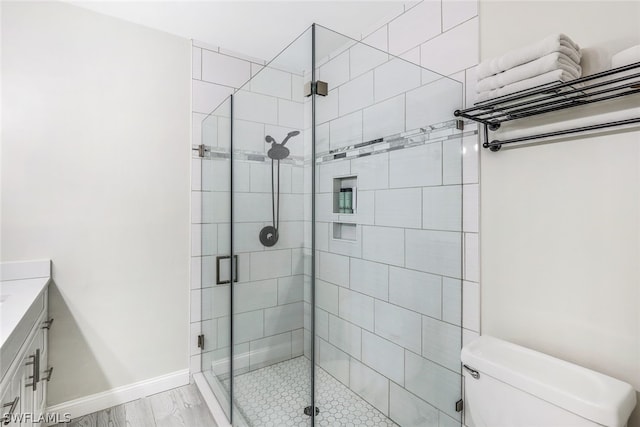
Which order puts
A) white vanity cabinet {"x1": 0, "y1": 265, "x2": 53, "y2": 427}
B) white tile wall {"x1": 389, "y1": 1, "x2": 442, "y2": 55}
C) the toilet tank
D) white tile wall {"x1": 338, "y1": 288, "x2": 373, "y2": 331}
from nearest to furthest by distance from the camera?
1. the toilet tank
2. white vanity cabinet {"x1": 0, "y1": 265, "x2": 53, "y2": 427}
3. white tile wall {"x1": 338, "y1": 288, "x2": 373, "y2": 331}
4. white tile wall {"x1": 389, "y1": 1, "x2": 442, "y2": 55}

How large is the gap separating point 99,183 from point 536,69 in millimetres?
2194

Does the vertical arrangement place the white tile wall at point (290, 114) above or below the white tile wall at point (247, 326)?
above

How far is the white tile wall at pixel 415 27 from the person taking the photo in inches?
63.7

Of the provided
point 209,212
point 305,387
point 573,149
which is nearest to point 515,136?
point 573,149

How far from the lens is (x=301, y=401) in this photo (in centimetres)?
116

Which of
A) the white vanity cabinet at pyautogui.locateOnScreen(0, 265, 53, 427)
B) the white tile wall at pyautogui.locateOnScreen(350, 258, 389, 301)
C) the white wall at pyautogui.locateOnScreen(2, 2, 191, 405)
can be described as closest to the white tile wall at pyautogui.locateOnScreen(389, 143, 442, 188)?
the white tile wall at pyautogui.locateOnScreen(350, 258, 389, 301)

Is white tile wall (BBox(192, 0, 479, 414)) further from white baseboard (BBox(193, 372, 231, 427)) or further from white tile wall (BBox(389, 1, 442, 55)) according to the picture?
white baseboard (BBox(193, 372, 231, 427))

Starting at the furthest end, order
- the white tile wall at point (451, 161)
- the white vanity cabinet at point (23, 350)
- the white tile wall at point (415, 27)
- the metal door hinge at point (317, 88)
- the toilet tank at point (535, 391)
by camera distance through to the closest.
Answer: the white tile wall at point (415, 27), the white tile wall at point (451, 161), the metal door hinge at point (317, 88), the white vanity cabinet at point (23, 350), the toilet tank at point (535, 391)

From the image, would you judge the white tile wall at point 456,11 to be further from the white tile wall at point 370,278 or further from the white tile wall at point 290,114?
the white tile wall at point 370,278

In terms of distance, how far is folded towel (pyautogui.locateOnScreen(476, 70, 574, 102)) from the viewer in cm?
100

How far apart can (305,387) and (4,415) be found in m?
0.90

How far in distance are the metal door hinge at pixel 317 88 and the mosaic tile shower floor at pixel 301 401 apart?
93 cm

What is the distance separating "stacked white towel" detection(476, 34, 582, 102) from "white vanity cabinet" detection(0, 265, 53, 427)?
67.1 inches

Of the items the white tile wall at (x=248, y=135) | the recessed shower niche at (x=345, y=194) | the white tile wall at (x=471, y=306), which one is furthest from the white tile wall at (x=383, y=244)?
the white tile wall at (x=248, y=135)
